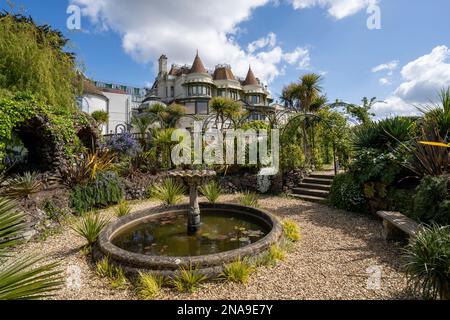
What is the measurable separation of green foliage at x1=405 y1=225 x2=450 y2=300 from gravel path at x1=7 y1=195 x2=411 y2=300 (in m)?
0.38

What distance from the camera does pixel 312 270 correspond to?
12.1 feet

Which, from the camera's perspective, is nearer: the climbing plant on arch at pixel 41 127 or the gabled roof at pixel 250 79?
the climbing plant on arch at pixel 41 127

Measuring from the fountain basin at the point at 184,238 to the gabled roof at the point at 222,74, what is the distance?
36995 millimetres

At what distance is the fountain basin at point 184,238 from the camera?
356cm

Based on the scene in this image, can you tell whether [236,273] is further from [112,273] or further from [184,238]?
[184,238]

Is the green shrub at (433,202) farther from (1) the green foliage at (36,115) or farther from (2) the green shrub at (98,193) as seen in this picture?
(1) the green foliage at (36,115)

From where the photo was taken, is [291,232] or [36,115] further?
[36,115]

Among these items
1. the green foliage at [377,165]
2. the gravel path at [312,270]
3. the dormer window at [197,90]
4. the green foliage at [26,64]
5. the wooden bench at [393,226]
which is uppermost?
the dormer window at [197,90]

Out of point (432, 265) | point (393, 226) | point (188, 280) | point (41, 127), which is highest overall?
point (41, 127)

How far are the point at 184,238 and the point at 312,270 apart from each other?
8.62 ft

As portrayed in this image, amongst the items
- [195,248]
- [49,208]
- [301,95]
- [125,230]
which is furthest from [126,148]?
[301,95]

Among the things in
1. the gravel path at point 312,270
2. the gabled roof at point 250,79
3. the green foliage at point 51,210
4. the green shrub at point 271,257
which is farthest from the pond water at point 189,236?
the gabled roof at point 250,79

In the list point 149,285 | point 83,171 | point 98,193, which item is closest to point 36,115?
point 83,171

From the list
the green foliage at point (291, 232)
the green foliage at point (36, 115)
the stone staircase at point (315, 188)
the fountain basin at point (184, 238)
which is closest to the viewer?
the fountain basin at point (184, 238)
